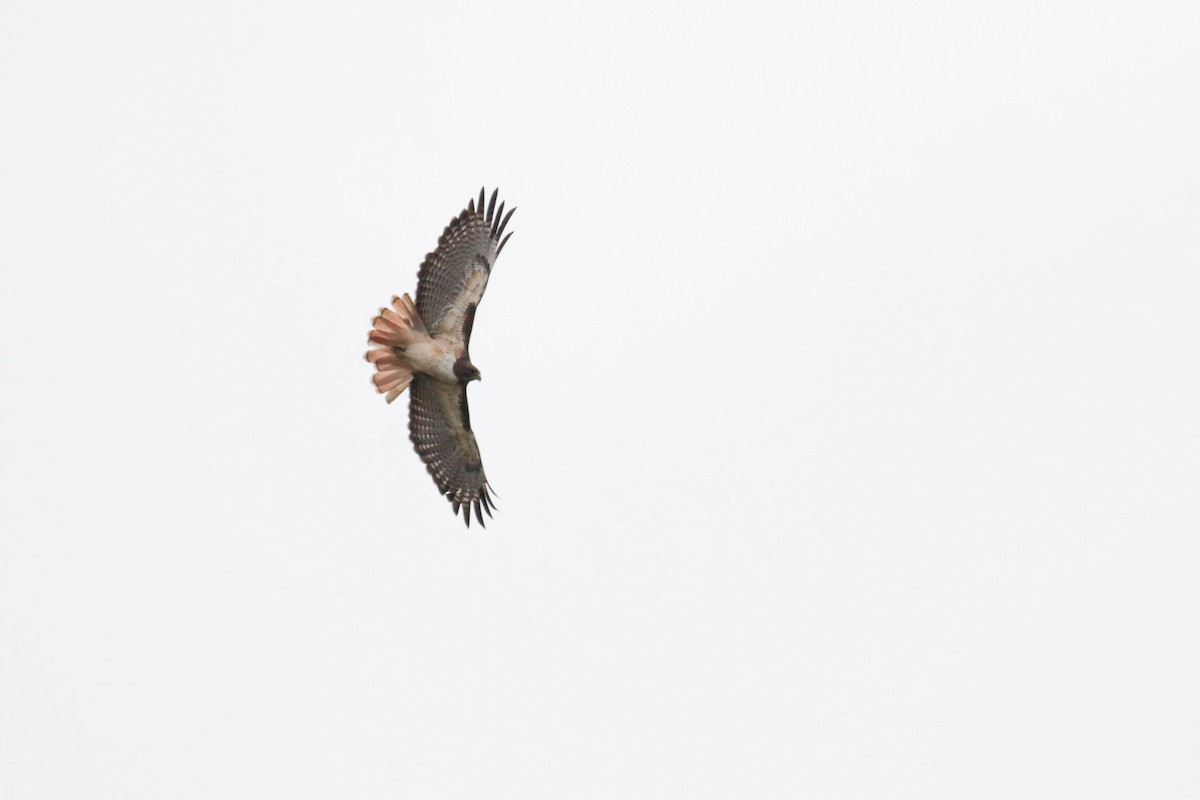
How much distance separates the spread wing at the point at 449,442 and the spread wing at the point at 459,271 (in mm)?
801

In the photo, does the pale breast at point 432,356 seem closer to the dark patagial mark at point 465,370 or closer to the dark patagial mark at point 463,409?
the dark patagial mark at point 465,370

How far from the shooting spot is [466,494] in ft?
79.8

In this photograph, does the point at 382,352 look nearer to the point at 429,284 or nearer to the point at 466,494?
the point at 429,284

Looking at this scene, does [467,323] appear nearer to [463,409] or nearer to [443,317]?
[443,317]

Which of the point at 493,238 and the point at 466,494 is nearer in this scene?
the point at 493,238

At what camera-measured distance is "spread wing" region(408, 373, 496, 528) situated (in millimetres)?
23375

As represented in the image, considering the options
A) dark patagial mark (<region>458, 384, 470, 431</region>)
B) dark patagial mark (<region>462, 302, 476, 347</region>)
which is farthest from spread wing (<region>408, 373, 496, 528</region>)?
dark patagial mark (<region>462, 302, 476, 347</region>)

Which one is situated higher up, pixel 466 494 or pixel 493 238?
pixel 493 238

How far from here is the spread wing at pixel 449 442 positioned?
23375mm

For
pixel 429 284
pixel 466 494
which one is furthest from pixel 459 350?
pixel 466 494

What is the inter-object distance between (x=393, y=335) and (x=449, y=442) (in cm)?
203

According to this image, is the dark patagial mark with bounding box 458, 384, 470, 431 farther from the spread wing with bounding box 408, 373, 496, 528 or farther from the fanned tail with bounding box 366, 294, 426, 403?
the fanned tail with bounding box 366, 294, 426, 403

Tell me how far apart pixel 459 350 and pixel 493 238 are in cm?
139

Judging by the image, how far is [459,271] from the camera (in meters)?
22.8
